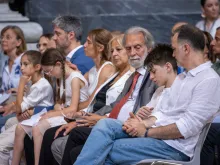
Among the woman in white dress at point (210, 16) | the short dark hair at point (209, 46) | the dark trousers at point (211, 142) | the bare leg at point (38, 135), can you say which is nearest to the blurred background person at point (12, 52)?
the bare leg at point (38, 135)

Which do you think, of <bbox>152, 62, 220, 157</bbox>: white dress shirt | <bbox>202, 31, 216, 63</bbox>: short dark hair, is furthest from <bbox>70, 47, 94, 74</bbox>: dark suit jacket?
<bbox>152, 62, 220, 157</bbox>: white dress shirt

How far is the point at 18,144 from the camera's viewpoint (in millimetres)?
7207

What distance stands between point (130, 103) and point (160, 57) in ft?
2.06

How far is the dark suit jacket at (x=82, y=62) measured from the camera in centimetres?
784

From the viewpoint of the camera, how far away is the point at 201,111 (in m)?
5.24

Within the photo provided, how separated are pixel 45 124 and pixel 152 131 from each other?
1.77 m

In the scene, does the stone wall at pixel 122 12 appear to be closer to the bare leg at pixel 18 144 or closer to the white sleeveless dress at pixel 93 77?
the white sleeveless dress at pixel 93 77

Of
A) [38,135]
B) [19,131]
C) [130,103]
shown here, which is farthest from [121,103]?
[19,131]

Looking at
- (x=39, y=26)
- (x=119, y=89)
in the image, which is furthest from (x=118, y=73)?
(x=39, y=26)

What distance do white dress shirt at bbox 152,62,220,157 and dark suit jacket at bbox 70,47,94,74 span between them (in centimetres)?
243

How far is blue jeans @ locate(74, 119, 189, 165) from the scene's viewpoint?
5.38 meters

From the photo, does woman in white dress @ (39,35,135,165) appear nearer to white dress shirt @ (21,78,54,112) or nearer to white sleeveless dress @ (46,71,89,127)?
white sleeveless dress @ (46,71,89,127)

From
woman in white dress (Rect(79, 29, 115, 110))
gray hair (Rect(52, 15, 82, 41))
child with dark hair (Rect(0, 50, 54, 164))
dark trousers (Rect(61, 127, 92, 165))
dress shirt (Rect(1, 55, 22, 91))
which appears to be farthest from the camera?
dress shirt (Rect(1, 55, 22, 91))

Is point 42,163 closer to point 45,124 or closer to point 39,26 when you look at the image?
point 45,124
